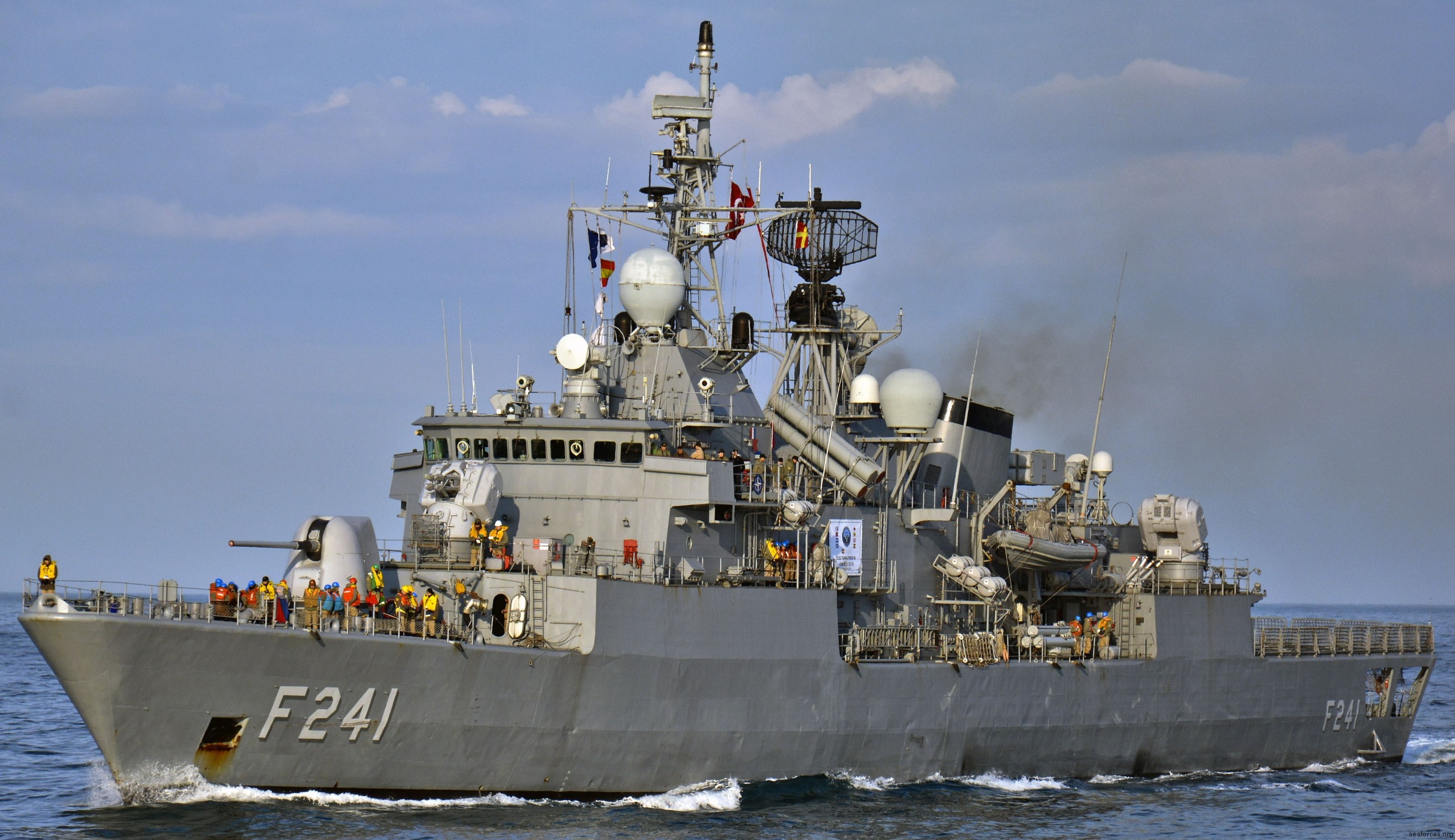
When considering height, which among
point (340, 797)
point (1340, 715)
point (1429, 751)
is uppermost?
point (1340, 715)

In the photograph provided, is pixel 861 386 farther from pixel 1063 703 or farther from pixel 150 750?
pixel 150 750

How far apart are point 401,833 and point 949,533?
10607 mm

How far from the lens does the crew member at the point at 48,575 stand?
17.2 metres

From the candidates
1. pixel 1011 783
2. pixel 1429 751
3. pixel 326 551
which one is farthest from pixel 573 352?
pixel 1429 751

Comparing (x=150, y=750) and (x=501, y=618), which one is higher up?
(x=501, y=618)

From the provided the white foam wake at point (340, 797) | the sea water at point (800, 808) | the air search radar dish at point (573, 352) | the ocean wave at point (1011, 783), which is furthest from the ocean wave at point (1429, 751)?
the air search radar dish at point (573, 352)

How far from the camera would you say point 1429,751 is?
32.6 metres

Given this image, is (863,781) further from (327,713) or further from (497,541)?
(327,713)

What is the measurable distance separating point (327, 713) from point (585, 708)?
300cm

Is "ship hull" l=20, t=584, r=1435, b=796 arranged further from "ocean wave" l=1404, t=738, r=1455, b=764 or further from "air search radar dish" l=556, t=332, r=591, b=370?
"ocean wave" l=1404, t=738, r=1455, b=764

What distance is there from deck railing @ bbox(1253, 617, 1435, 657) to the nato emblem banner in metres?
8.82

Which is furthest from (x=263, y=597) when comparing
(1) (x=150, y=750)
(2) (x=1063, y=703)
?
(2) (x=1063, y=703)

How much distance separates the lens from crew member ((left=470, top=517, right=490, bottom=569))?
19875mm

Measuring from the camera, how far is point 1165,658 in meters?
25.8
